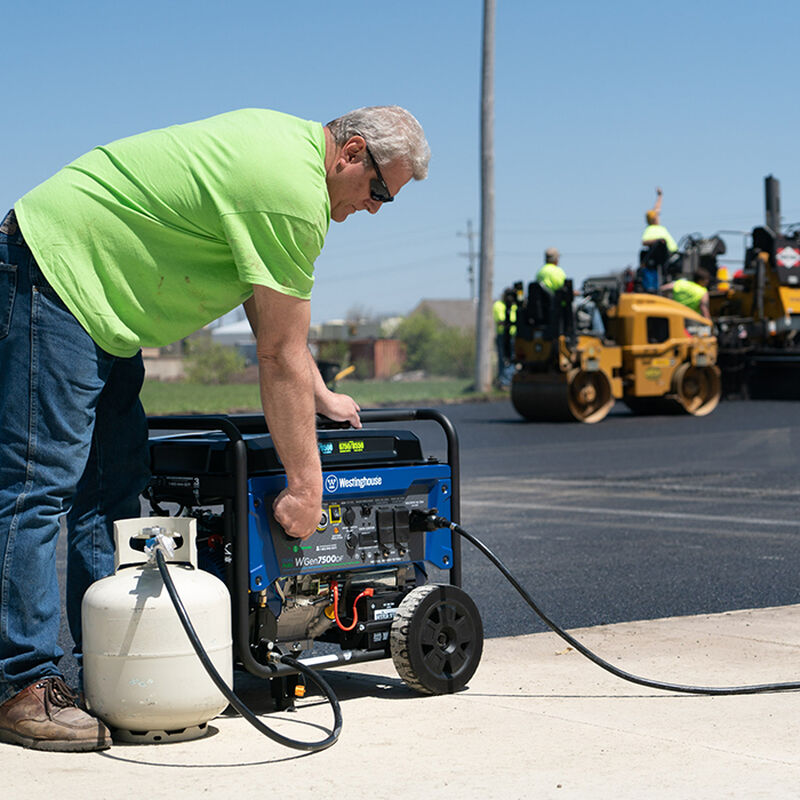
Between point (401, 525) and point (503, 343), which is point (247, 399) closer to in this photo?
point (503, 343)

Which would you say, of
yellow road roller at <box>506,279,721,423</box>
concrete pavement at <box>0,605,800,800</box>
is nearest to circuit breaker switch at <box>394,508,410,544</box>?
concrete pavement at <box>0,605,800,800</box>

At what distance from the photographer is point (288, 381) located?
363 centimetres

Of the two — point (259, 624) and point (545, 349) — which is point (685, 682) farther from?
point (545, 349)

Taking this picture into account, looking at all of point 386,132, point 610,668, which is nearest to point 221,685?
point 610,668

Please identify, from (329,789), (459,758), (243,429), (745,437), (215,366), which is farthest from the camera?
(215,366)

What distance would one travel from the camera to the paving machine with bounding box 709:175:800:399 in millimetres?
A: 21750

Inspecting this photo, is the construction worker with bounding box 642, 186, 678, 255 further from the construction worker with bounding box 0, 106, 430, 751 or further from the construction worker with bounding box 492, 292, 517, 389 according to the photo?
the construction worker with bounding box 0, 106, 430, 751

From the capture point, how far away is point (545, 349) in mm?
18359

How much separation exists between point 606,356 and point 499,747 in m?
15.4

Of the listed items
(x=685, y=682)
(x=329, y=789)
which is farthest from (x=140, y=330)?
(x=685, y=682)

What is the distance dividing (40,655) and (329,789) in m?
0.98

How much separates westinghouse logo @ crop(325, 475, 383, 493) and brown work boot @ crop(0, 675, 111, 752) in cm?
97

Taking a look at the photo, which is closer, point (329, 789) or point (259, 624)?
point (329, 789)

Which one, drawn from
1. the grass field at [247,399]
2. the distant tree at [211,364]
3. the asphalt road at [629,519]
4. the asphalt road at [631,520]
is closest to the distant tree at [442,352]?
the distant tree at [211,364]
